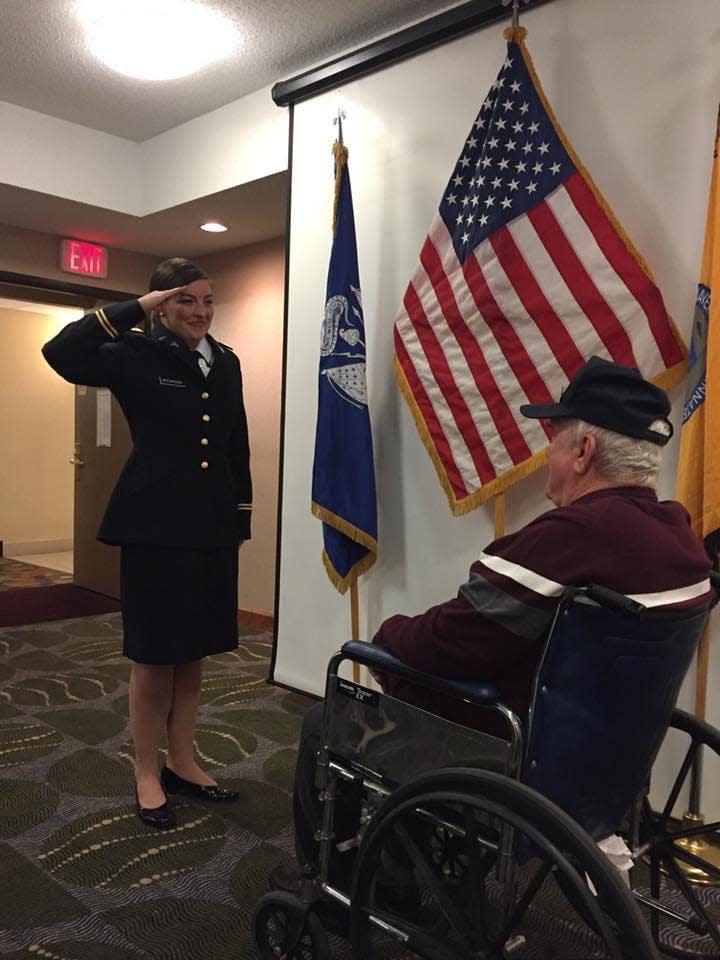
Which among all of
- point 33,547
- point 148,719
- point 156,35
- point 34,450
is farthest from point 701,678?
point 34,450

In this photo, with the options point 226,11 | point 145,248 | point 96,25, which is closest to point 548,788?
point 226,11

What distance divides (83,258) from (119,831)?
3.48 meters

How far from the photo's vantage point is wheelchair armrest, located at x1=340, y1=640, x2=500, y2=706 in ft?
3.95

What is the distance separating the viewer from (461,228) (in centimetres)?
239

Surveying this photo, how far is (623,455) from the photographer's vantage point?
1.28 meters

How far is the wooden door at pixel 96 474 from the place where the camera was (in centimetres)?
492

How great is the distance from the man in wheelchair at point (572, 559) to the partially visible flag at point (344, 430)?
1287 millimetres

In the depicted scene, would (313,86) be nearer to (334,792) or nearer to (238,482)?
(238,482)

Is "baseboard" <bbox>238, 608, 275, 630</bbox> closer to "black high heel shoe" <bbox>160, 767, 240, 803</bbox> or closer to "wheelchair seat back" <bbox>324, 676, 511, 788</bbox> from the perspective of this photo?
"black high heel shoe" <bbox>160, 767, 240, 803</bbox>

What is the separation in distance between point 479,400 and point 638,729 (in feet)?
4.40

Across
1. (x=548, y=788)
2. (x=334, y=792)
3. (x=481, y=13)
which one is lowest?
(x=334, y=792)

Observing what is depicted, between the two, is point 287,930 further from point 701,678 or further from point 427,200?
point 427,200

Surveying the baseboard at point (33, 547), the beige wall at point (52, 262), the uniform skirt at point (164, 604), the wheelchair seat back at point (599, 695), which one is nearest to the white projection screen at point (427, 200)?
the uniform skirt at point (164, 604)

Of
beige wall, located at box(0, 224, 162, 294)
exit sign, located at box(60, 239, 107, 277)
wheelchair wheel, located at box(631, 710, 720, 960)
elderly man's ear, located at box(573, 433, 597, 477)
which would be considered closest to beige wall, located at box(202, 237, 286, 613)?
beige wall, located at box(0, 224, 162, 294)
